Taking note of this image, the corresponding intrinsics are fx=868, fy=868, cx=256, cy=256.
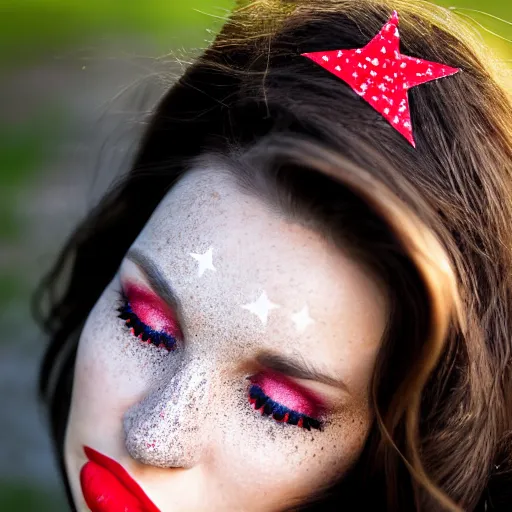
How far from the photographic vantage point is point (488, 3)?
1.88 metres

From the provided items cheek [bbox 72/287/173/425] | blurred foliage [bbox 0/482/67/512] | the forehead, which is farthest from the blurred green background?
the forehead

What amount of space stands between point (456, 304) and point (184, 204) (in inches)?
13.9

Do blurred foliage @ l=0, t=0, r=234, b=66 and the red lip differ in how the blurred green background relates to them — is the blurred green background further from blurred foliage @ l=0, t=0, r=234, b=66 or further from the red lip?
the red lip

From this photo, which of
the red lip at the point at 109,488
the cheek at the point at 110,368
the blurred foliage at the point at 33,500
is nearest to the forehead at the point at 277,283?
the cheek at the point at 110,368

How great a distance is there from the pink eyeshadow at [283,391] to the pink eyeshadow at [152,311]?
12 centimetres

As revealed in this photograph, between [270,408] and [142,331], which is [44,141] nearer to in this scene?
[142,331]

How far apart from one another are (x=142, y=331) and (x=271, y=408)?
7.7 inches

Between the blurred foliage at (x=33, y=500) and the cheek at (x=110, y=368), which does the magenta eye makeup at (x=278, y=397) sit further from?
the blurred foliage at (x=33, y=500)

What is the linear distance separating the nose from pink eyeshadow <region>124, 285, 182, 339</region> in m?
0.07

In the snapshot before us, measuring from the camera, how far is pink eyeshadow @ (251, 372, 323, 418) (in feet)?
3.32

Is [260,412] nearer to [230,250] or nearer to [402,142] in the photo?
[230,250]

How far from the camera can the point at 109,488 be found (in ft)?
3.54

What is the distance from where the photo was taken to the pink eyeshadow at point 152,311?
1.06 meters

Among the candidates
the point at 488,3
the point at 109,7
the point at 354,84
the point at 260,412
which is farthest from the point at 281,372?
the point at 109,7
